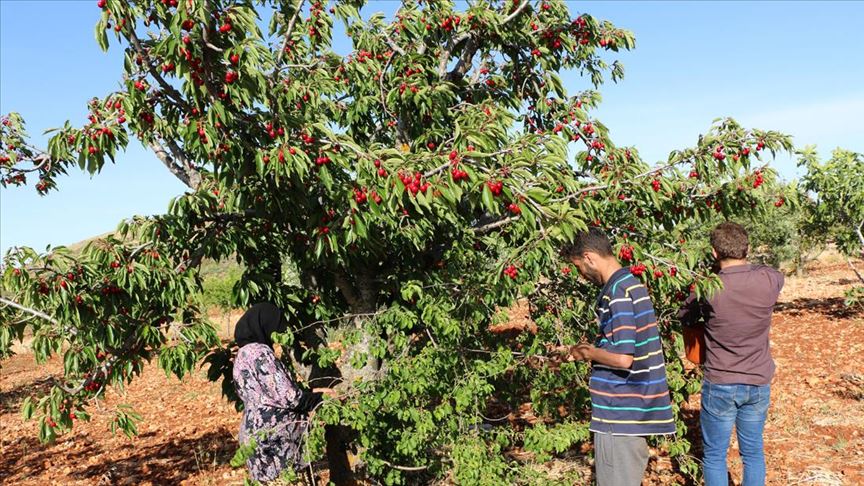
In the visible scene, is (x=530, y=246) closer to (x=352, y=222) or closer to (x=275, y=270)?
(x=352, y=222)

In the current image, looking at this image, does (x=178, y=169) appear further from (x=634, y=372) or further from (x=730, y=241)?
(x=730, y=241)

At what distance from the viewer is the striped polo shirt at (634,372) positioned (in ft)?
9.23

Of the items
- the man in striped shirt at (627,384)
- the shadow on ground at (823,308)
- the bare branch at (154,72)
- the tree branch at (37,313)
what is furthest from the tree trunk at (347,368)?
the shadow on ground at (823,308)

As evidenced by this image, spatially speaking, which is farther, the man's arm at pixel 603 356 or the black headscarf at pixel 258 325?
the black headscarf at pixel 258 325

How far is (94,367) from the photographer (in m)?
3.89

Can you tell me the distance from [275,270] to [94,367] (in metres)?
1.52

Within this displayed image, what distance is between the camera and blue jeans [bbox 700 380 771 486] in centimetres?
347

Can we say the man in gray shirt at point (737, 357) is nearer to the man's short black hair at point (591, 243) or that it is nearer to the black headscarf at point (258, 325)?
the man's short black hair at point (591, 243)

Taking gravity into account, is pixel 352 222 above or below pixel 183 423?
above

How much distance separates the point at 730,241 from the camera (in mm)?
3514

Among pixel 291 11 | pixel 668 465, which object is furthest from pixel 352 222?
pixel 668 465

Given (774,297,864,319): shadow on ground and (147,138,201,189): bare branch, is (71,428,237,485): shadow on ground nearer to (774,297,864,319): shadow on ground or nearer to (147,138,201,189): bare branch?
(147,138,201,189): bare branch

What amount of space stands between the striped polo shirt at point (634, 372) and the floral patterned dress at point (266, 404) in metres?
2.02

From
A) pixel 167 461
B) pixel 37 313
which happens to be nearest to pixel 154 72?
pixel 37 313
